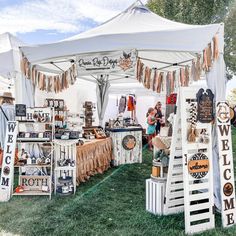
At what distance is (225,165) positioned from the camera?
3.38m

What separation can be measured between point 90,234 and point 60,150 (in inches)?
66.8

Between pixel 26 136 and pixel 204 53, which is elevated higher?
pixel 204 53

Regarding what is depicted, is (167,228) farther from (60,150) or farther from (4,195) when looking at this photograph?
(4,195)

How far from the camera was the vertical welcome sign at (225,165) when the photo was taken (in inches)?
132

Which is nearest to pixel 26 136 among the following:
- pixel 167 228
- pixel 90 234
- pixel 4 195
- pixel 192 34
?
pixel 4 195

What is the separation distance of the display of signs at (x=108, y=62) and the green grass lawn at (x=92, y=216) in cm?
195

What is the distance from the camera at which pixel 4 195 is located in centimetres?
418

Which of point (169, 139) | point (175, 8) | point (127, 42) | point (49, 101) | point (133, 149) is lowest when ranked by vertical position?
point (133, 149)

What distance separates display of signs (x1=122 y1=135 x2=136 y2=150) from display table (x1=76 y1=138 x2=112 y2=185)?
34cm

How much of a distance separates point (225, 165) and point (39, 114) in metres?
2.85

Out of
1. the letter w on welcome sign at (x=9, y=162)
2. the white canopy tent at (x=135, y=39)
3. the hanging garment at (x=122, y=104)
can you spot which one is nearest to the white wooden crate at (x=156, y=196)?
the white canopy tent at (x=135, y=39)

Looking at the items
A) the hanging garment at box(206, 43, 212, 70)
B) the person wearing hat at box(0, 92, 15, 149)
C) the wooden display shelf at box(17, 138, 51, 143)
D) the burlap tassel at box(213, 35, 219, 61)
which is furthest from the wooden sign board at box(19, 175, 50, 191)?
the burlap tassel at box(213, 35, 219, 61)

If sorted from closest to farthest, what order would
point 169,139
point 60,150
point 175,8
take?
→ point 169,139, point 60,150, point 175,8

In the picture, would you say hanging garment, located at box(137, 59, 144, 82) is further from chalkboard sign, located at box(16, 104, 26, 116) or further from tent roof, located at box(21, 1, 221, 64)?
chalkboard sign, located at box(16, 104, 26, 116)
